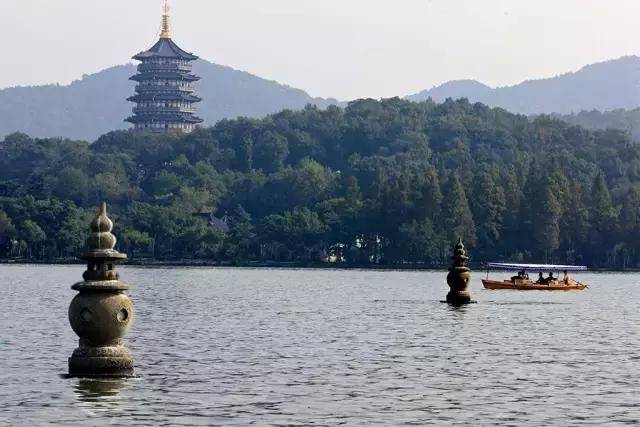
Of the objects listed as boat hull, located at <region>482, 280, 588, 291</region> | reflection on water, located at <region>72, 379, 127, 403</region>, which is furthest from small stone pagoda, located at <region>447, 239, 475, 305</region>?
reflection on water, located at <region>72, 379, 127, 403</region>

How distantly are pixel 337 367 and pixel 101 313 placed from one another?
9520 millimetres

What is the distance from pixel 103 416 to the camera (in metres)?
30.2

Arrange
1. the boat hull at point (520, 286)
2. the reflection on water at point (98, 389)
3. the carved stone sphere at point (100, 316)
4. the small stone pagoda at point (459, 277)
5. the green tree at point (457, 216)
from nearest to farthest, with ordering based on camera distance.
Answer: the reflection on water at point (98, 389), the carved stone sphere at point (100, 316), the small stone pagoda at point (459, 277), the boat hull at point (520, 286), the green tree at point (457, 216)

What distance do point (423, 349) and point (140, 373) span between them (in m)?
13.4

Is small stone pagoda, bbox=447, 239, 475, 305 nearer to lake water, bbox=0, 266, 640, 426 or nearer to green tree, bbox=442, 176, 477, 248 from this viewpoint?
lake water, bbox=0, 266, 640, 426

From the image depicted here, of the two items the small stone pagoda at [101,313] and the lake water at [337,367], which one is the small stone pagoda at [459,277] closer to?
the lake water at [337,367]

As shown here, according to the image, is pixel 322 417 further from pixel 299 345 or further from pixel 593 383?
pixel 299 345

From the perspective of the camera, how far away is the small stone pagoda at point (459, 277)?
239 ft

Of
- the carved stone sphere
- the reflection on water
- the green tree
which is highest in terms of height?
the green tree

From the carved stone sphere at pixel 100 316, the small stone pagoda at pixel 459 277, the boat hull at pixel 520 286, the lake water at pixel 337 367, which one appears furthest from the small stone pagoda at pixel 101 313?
the boat hull at pixel 520 286

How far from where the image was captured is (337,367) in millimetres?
42094

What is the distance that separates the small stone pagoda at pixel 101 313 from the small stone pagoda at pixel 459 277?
37297 millimetres

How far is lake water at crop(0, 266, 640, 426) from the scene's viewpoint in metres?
31.4

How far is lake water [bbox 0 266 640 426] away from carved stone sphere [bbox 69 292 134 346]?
120cm
